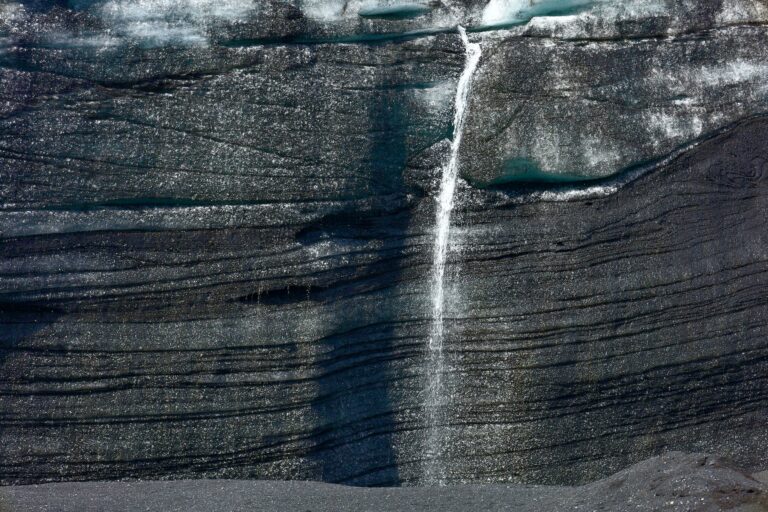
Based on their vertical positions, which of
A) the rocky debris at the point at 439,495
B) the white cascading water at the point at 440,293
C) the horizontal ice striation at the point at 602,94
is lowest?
the rocky debris at the point at 439,495

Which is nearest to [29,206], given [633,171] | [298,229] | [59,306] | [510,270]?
[59,306]

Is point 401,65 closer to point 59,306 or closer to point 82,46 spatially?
point 82,46

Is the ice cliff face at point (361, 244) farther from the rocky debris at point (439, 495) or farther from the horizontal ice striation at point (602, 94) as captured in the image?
the rocky debris at point (439, 495)

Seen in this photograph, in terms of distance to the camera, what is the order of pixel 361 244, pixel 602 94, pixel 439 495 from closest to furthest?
pixel 439 495, pixel 361 244, pixel 602 94

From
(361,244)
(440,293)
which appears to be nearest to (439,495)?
(440,293)

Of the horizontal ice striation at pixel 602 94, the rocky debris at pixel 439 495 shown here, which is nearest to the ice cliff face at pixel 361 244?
the horizontal ice striation at pixel 602 94

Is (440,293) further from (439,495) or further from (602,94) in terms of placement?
(602,94)

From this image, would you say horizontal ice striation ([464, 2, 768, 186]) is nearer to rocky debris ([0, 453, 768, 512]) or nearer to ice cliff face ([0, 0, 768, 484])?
ice cliff face ([0, 0, 768, 484])
